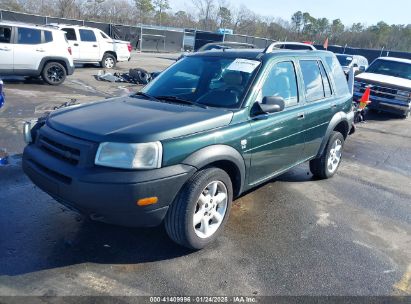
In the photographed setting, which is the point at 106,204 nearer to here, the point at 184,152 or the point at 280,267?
the point at 184,152

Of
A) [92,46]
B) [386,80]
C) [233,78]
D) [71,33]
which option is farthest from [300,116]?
[92,46]

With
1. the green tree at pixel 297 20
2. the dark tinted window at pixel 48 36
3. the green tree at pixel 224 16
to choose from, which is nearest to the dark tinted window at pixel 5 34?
the dark tinted window at pixel 48 36

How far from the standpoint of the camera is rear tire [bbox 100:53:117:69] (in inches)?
706

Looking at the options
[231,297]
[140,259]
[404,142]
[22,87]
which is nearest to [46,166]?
[140,259]

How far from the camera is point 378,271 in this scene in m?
3.48

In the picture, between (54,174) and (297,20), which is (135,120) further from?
(297,20)

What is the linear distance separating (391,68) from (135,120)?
12.2 m

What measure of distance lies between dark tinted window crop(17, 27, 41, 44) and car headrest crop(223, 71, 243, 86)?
9.69 meters

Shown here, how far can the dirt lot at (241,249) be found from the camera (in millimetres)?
3092

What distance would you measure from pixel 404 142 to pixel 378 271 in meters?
6.69

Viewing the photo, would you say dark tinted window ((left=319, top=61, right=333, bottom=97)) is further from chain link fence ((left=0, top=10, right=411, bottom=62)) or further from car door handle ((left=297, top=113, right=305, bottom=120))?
chain link fence ((left=0, top=10, right=411, bottom=62))

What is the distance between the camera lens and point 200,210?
3.47 meters

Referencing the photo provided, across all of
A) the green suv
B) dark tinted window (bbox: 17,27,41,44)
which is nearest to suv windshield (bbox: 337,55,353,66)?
dark tinted window (bbox: 17,27,41,44)

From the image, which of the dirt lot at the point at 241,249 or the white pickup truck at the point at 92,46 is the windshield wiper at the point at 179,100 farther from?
the white pickup truck at the point at 92,46
